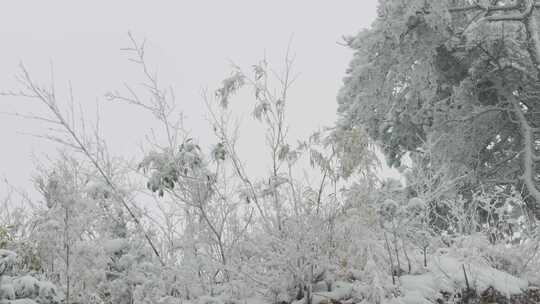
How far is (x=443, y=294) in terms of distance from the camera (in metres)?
4.11

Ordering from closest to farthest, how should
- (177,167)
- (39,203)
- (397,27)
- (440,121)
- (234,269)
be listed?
1. (234,269)
2. (177,167)
3. (39,203)
4. (397,27)
5. (440,121)

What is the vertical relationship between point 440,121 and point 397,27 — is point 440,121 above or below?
below

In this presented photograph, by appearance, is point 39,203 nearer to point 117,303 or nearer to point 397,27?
point 117,303

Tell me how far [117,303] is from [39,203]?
122 centimetres

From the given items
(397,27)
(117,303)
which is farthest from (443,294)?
(397,27)

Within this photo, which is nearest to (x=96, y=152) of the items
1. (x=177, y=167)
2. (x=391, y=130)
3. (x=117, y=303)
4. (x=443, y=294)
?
(x=177, y=167)

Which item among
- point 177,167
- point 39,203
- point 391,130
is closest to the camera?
point 177,167

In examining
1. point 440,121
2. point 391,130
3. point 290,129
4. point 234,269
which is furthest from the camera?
point 391,130

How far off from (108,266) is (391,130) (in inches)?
291

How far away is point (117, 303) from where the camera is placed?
A: 14.1 feet

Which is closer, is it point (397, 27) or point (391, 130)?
point (397, 27)

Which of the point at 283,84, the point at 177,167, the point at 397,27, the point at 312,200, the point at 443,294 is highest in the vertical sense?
the point at 397,27

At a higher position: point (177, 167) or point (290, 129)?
point (290, 129)

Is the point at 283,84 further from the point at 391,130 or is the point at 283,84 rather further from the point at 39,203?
the point at 391,130
